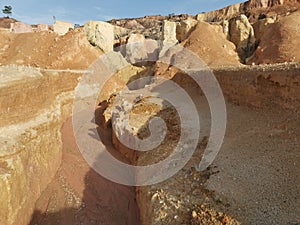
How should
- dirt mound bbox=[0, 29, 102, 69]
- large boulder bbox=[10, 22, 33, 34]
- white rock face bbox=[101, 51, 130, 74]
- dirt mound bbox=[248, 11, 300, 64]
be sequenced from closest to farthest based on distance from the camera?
1. dirt mound bbox=[248, 11, 300, 64]
2. dirt mound bbox=[0, 29, 102, 69]
3. white rock face bbox=[101, 51, 130, 74]
4. large boulder bbox=[10, 22, 33, 34]

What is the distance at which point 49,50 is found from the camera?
23.8 m

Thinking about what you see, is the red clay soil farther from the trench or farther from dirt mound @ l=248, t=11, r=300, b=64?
dirt mound @ l=248, t=11, r=300, b=64

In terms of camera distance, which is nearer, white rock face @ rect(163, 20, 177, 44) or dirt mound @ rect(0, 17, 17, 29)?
white rock face @ rect(163, 20, 177, 44)

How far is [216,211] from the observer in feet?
18.2

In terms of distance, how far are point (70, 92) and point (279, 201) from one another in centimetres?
1343

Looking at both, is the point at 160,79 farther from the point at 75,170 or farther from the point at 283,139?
the point at 283,139

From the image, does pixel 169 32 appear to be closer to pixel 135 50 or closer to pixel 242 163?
pixel 135 50

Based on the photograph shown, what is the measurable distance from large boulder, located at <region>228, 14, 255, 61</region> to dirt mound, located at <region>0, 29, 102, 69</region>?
13.7m

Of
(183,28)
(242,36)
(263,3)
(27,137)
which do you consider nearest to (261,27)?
(242,36)

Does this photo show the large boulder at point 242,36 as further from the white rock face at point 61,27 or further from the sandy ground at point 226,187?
the white rock face at point 61,27

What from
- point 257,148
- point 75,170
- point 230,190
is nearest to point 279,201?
point 230,190

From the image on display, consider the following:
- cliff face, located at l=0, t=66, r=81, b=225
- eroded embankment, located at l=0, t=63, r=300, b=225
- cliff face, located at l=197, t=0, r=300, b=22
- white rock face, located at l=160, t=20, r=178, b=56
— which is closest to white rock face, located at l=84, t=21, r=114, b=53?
white rock face, located at l=160, t=20, r=178, b=56

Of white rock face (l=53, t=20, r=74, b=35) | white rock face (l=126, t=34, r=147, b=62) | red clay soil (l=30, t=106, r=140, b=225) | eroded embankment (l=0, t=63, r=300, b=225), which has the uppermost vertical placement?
white rock face (l=53, t=20, r=74, b=35)

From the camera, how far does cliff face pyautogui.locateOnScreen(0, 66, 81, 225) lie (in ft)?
22.5
